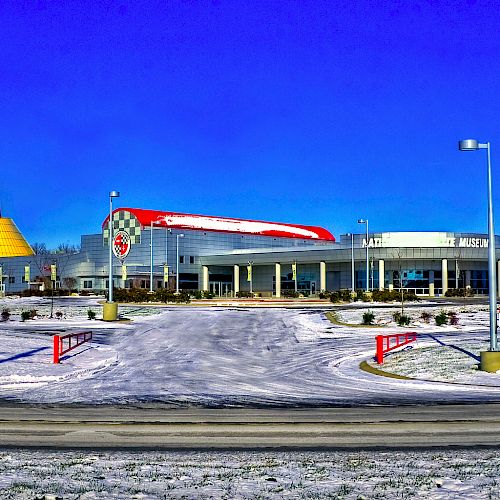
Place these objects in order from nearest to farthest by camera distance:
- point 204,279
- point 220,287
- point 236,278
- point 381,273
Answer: point 381,273, point 236,278, point 204,279, point 220,287

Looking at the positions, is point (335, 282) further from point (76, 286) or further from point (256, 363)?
point (256, 363)

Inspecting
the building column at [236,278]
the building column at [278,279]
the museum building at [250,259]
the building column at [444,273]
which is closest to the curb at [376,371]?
the museum building at [250,259]

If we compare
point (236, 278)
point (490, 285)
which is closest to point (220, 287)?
point (236, 278)

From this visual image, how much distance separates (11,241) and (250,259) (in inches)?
3655

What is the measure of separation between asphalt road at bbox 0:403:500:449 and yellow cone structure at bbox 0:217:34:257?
3224mm

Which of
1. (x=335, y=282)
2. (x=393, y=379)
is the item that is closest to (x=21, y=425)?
(x=393, y=379)

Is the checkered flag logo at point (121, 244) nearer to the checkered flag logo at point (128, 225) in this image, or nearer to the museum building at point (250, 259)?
the museum building at point (250, 259)

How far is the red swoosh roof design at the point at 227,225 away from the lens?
109312 mm

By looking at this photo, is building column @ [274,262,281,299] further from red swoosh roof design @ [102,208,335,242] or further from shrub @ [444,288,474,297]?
shrub @ [444,288,474,297]

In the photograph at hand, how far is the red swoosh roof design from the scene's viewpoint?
109 meters

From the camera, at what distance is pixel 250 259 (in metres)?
106

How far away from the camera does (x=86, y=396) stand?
16.5m

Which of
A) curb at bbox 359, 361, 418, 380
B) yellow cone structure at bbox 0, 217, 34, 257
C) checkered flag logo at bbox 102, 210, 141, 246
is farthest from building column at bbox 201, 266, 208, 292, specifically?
yellow cone structure at bbox 0, 217, 34, 257

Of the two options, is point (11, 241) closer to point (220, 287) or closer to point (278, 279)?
point (278, 279)
